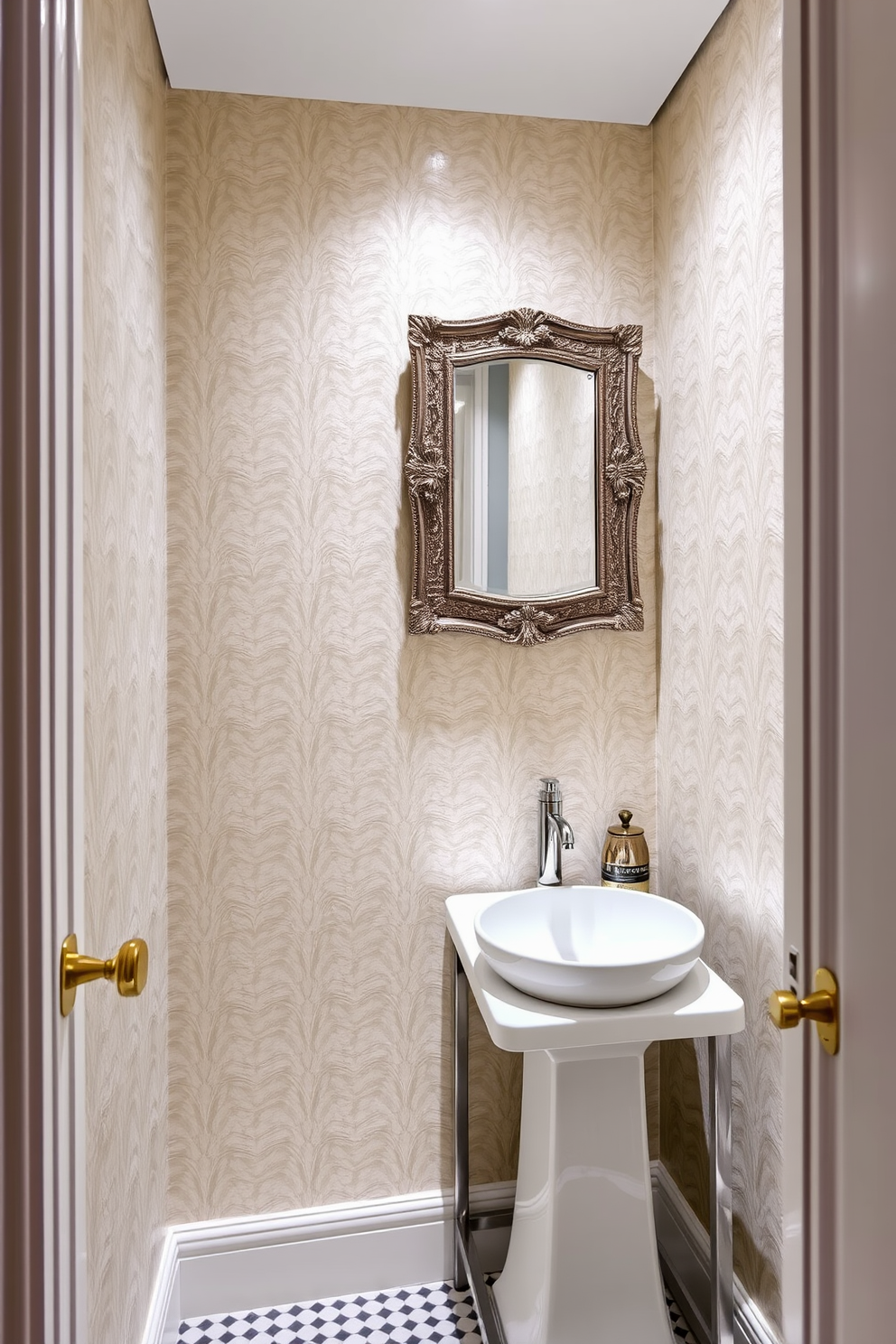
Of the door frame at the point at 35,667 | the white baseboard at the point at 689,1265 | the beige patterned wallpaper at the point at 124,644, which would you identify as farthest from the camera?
the white baseboard at the point at 689,1265

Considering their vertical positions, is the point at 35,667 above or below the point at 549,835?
above

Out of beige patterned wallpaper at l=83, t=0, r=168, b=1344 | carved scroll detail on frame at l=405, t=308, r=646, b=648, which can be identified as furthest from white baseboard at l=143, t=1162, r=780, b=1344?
carved scroll detail on frame at l=405, t=308, r=646, b=648

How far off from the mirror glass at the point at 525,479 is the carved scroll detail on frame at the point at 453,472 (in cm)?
2

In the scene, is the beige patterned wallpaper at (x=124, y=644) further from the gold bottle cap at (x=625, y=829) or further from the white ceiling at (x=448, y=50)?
the gold bottle cap at (x=625, y=829)

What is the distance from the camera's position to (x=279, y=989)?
1.93 metres

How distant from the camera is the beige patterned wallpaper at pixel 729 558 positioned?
1.52 metres

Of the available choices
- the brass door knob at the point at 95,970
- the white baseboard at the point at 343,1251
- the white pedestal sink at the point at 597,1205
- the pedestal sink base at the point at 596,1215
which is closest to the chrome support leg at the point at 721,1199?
the white pedestal sink at the point at 597,1205

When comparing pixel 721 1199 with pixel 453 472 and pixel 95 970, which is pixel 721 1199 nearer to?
pixel 95 970

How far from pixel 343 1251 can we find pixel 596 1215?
68cm

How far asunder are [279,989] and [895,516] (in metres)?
1.63

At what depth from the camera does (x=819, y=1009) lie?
77cm

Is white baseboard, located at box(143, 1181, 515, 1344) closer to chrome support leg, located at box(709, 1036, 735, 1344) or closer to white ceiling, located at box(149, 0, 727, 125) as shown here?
chrome support leg, located at box(709, 1036, 735, 1344)

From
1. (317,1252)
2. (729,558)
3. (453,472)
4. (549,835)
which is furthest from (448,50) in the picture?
(317,1252)

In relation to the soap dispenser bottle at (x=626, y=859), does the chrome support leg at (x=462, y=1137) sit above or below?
below
